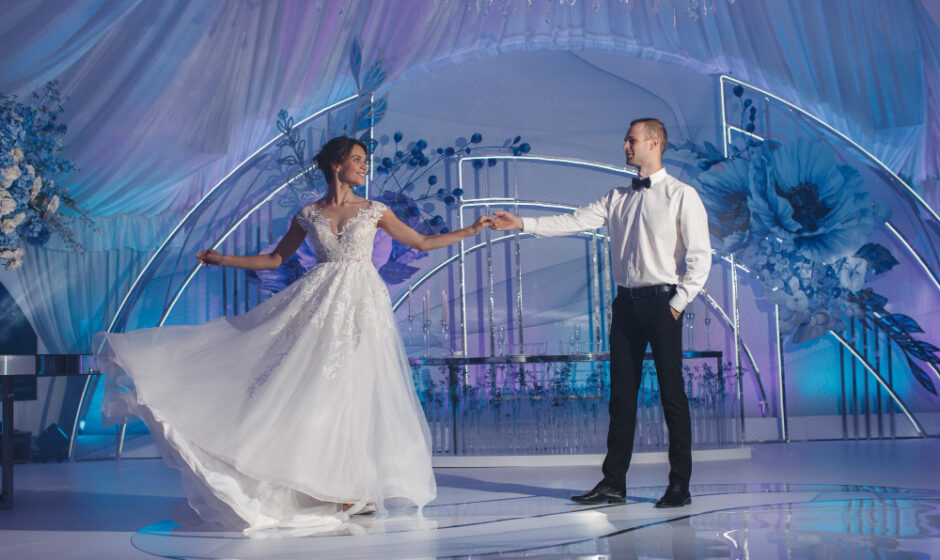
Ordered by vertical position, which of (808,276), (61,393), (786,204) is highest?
(786,204)

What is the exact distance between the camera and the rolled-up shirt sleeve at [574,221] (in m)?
4.03

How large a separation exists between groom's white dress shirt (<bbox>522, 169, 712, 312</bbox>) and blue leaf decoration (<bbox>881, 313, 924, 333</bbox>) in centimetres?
351

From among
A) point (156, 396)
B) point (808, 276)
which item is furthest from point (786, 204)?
point (156, 396)

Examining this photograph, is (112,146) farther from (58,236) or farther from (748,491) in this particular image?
(748,491)

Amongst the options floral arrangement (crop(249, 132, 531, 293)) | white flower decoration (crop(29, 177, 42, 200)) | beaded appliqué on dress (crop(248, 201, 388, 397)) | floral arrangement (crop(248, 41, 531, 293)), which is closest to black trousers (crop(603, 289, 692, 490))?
beaded appliqué on dress (crop(248, 201, 388, 397))

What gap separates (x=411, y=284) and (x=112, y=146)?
2350 millimetres

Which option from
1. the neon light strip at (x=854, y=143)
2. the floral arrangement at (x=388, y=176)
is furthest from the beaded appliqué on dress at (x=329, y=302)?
the neon light strip at (x=854, y=143)

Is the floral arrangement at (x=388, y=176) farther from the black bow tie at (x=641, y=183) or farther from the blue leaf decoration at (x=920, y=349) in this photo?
the blue leaf decoration at (x=920, y=349)

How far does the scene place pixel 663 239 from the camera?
3.71m

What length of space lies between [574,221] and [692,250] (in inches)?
23.9

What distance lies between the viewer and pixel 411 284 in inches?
276

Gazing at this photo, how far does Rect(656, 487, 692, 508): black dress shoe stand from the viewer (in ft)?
11.8

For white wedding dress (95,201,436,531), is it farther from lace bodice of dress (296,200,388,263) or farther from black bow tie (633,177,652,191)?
black bow tie (633,177,652,191)

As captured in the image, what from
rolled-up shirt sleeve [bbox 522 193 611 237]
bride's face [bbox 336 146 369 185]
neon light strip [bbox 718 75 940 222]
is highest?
neon light strip [bbox 718 75 940 222]
